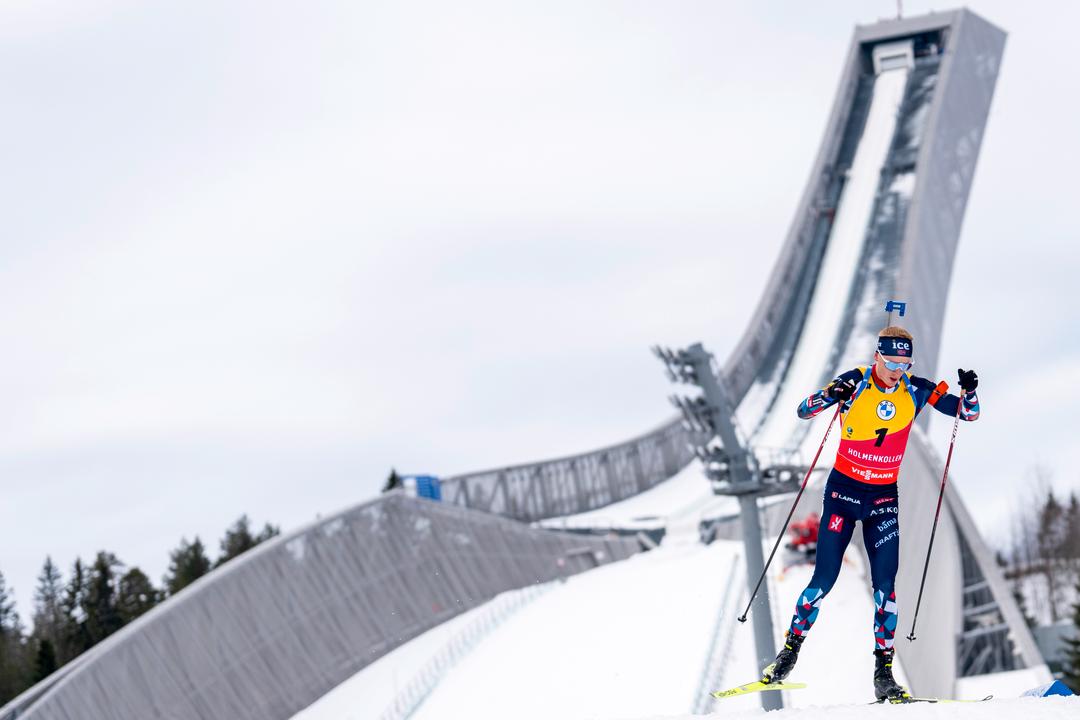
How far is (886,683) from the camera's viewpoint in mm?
8516

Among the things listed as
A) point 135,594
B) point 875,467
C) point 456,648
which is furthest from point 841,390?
point 135,594

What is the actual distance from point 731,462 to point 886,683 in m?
8.17

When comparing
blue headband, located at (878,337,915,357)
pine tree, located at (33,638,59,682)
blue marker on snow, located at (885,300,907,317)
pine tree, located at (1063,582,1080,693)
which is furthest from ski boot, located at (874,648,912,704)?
pine tree, located at (1063,582,1080,693)

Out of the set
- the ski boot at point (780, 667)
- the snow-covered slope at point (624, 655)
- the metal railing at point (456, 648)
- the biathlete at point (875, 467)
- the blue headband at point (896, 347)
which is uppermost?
the blue headband at point (896, 347)

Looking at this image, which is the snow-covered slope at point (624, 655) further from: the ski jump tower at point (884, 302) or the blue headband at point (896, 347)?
the blue headband at point (896, 347)

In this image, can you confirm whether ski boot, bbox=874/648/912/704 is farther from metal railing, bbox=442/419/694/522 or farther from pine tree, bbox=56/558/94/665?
pine tree, bbox=56/558/94/665

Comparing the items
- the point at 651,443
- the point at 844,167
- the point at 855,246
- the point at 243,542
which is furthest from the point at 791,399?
the point at 243,542

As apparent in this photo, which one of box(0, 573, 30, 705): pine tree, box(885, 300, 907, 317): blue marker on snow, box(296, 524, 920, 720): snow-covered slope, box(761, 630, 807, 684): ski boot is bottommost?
box(0, 573, 30, 705): pine tree

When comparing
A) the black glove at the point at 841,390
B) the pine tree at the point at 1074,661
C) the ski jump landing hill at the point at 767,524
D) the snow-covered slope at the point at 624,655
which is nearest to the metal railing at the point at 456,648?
the snow-covered slope at the point at 624,655

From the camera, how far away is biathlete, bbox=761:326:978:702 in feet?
28.2

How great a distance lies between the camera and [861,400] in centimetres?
867

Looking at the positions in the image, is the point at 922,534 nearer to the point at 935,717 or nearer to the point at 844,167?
the point at 935,717

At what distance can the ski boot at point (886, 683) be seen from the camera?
8398 millimetres

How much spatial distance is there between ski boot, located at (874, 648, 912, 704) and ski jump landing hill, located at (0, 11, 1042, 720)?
12677 mm
